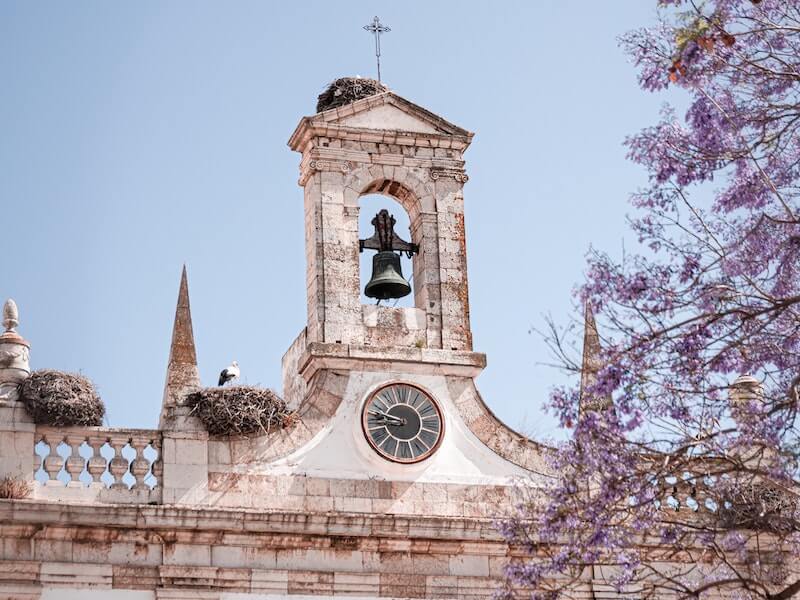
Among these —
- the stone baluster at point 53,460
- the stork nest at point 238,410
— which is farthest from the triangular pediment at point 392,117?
the stone baluster at point 53,460

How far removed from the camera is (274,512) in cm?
1978

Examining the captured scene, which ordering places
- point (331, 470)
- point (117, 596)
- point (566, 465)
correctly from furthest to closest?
1. point (331, 470)
2. point (117, 596)
3. point (566, 465)

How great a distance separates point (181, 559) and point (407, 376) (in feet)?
10.1

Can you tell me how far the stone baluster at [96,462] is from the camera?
19.8 m

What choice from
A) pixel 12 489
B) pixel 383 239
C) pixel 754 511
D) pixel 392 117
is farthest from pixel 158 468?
pixel 754 511

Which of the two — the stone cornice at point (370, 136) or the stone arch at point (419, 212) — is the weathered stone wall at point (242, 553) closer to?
the stone arch at point (419, 212)

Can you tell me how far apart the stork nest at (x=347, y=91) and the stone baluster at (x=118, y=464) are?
174 inches

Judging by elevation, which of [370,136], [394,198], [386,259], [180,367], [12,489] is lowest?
[12,489]

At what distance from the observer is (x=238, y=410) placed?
20391 mm

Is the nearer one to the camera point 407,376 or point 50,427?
point 50,427

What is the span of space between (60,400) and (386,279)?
3790mm

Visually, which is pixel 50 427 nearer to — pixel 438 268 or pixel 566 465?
pixel 438 268

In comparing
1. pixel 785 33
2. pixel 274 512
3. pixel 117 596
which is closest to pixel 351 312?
pixel 274 512

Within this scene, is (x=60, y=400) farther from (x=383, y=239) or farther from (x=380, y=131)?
(x=380, y=131)
